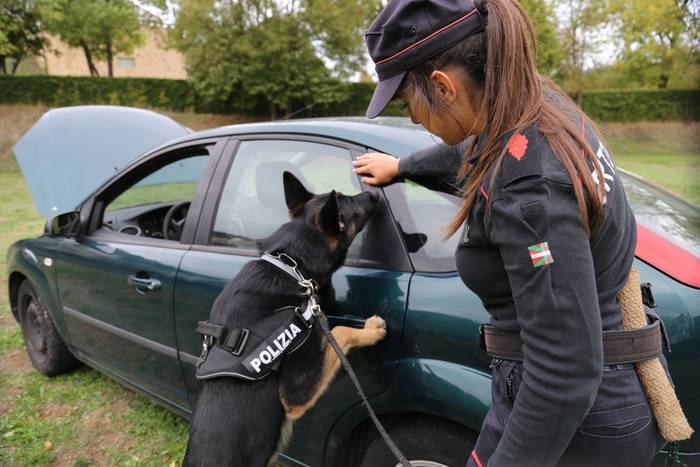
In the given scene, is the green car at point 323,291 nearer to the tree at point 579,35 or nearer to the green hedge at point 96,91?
the green hedge at point 96,91

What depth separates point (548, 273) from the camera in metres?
0.86

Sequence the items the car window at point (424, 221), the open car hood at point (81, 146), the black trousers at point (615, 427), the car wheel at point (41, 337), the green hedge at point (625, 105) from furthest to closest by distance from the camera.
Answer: the green hedge at point (625, 105) < the open car hood at point (81, 146) < the car wheel at point (41, 337) < the car window at point (424, 221) < the black trousers at point (615, 427)

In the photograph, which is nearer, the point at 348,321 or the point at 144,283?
the point at 348,321

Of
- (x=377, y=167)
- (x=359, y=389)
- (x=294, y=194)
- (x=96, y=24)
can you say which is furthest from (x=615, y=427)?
(x=96, y=24)

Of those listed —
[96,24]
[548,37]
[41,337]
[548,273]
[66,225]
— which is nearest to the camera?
[548,273]

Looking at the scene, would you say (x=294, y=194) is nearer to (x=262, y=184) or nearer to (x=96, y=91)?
(x=262, y=184)

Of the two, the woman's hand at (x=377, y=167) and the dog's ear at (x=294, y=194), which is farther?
the dog's ear at (x=294, y=194)

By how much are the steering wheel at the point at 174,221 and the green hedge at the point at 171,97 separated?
21.5 m

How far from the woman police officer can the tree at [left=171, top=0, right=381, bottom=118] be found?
2877 cm

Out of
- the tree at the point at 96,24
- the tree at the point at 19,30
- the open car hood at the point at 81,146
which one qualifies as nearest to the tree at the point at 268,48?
the tree at the point at 96,24

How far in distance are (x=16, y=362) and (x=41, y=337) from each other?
20.5 inches

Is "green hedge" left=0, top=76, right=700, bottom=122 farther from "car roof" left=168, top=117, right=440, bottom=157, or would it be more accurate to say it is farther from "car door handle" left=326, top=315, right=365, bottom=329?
"car door handle" left=326, top=315, right=365, bottom=329

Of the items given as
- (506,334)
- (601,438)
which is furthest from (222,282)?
(601,438)

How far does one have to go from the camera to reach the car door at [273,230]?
1.83 m
